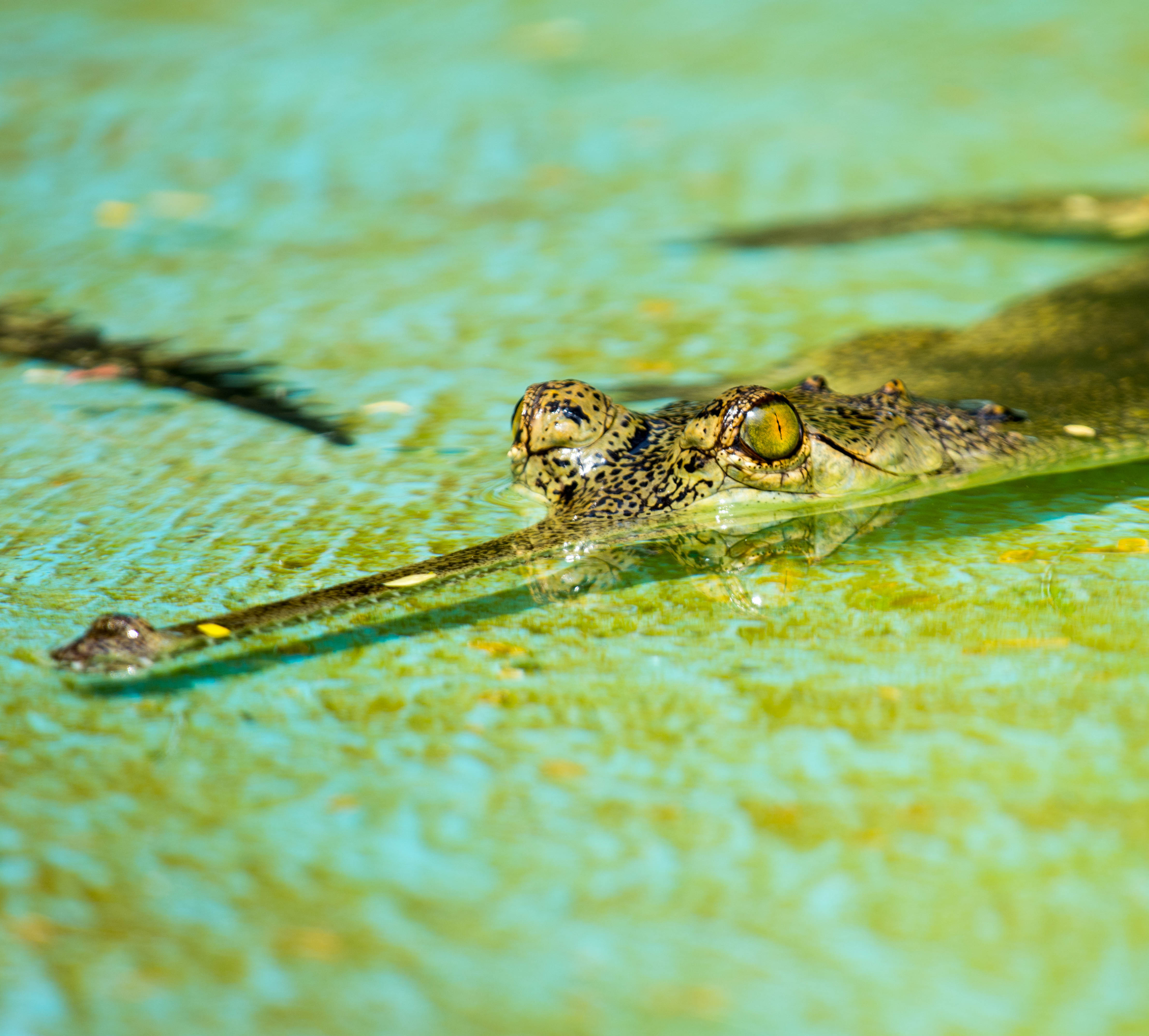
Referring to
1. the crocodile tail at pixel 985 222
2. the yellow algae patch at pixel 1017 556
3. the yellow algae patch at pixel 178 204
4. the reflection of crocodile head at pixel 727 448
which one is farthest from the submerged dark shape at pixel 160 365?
the crocodile tail at pixel 985 222

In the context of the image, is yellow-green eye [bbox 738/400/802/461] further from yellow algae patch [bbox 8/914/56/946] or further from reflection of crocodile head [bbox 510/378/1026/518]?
yellow algae patch [bbox 8/914/56/946]

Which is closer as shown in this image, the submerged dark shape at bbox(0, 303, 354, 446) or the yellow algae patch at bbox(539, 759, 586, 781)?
the yellow algae patch at bbox(539, 759, 586, 781)

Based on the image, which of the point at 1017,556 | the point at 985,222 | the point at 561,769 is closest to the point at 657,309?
the point at 985,222

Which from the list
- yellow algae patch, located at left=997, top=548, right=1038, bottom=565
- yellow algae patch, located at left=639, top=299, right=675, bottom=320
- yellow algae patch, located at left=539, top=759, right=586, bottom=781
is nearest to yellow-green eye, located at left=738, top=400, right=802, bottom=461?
yellow algae patch, located at left=997, top=548, right=1038, bottom=565

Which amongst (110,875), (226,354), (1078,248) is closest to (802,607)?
(110,875)

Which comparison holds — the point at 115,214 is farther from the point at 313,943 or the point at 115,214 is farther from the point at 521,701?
the point at 313,943

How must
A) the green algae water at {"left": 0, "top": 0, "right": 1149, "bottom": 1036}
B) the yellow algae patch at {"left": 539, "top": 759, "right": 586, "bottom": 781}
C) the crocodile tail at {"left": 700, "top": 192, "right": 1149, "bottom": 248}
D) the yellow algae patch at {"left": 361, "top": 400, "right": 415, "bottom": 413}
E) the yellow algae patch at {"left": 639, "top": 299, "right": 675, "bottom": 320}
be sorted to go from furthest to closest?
the crocodile tail at {"left": 700, "top": 192, "right": 1149, "bottom": 248} < the yellow algae patch at {"left": 639, "top": 299, "right": 675, "bottom": 320} < the yellow algae patch at {"left": 361, "top": 400, "right": 415, "bottom": 413} < the yellow algae patch at {"left": 539, "top": 759, "right": 586, "bottom": 781} < the green algae water at {"left": 0, "top": 0, "right": 1149, "bottom": 1036}

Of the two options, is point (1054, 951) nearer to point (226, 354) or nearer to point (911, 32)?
point (226, 354)

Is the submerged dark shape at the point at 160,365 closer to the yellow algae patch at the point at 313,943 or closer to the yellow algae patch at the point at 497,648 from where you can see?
the yellow algae patch at the point at 497,648
